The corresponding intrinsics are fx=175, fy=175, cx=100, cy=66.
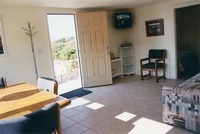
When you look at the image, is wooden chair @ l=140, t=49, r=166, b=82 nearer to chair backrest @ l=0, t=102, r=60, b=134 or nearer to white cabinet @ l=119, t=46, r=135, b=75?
white cabinet @ l=119, t=46, r=135, b=75

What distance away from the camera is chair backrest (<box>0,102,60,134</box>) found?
3.53 ft

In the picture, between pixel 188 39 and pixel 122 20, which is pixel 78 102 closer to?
pixel 122 20

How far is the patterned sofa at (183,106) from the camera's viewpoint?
85.0 inches

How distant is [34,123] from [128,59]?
503cm

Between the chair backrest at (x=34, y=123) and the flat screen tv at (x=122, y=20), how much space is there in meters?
4.42

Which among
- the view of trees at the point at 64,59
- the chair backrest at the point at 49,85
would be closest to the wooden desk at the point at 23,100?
the chair backrest at the point at 49,85

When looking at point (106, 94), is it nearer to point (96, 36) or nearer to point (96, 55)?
point (96, 55)

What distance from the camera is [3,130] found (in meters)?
1.07

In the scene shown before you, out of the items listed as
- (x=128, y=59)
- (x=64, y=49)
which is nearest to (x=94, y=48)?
(x=128, y=59)

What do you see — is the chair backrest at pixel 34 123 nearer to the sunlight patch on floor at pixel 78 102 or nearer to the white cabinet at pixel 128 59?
the sunlight patch on floor at pixel 78 102

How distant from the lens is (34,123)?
44.8 inches

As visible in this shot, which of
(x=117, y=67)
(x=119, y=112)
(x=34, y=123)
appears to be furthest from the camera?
(x=117, y=67)

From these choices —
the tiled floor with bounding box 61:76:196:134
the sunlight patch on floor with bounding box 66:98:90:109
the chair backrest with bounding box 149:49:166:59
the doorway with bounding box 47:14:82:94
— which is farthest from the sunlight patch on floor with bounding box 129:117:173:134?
the doorway with bounding box 47:14:82:94

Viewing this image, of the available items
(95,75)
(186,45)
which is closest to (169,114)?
(95,75)
